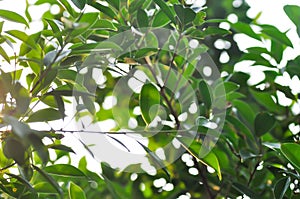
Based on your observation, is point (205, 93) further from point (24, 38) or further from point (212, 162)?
point (24, 38)

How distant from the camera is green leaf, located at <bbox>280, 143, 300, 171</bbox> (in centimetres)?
82

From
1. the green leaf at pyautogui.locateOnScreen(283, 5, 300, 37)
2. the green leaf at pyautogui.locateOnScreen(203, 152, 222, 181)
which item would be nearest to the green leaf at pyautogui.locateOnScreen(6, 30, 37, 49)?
the green leaf at pyautogui.locateOnScreen(203, 152, 222, 181)

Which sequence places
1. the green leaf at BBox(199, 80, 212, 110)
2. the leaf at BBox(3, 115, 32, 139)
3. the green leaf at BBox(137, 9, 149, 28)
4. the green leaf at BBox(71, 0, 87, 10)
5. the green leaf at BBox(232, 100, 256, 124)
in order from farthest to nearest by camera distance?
the green leaf at BBox(232, 100, 256, 124), the green leaf at BBox(199, 80, 212, 110), the green leaf at BBox(137, 9, 149, 28), the green leaf at BBox(71, 0, 87, 10), the leaf at BBox(3, 115, 32, 139)

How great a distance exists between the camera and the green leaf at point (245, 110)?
3.77 feet

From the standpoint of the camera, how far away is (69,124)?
76 cm

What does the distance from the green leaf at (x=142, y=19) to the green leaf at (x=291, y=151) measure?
29 cm

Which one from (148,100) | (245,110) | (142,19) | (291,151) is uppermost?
(142,19)

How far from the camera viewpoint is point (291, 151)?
83 centimetres

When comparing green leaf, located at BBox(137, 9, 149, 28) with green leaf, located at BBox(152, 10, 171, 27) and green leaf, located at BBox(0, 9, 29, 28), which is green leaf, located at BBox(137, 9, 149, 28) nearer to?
green leaf, located at BBox(152, 10, 171, 27)

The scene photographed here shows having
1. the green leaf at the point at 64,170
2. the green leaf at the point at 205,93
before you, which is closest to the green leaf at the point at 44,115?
the green leaf at the point at 64,170

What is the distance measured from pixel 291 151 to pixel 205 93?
220 millimetres

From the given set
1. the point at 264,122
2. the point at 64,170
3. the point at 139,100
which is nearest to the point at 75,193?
the point at 64,170

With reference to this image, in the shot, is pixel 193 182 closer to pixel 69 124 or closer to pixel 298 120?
pixel 298 120

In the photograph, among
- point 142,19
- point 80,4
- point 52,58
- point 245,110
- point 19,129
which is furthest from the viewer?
point 245,110
